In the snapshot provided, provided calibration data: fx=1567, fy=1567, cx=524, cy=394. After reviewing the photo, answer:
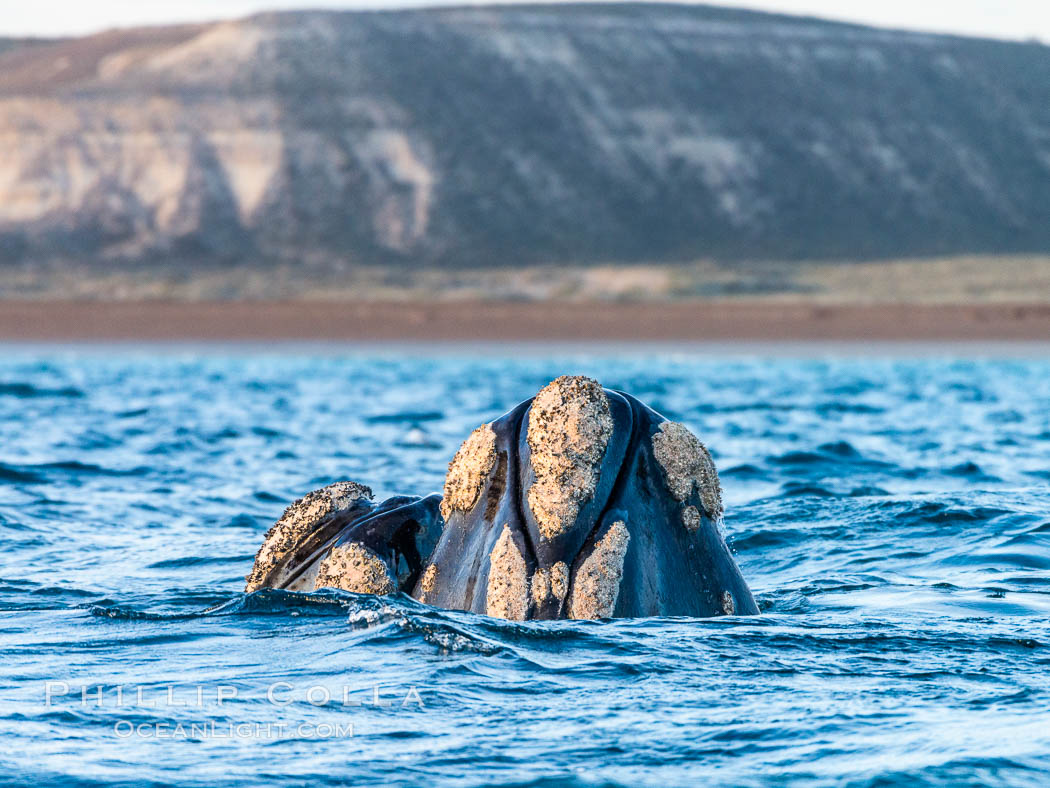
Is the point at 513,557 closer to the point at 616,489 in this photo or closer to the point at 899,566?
the point at 616,489

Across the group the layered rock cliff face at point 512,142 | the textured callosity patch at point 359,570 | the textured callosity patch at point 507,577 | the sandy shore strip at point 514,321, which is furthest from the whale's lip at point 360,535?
the layered rock cliff face at point 512,142

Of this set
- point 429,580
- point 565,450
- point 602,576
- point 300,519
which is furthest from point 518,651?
point 300,519

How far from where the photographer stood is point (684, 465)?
17.7 feet

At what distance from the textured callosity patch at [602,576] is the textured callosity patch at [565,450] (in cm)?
14

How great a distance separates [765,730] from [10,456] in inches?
419

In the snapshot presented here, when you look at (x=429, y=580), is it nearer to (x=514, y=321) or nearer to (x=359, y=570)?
(x=359, y=570)

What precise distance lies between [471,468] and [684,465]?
0.74 meters

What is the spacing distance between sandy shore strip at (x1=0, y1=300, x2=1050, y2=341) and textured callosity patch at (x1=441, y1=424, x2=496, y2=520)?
3355cm

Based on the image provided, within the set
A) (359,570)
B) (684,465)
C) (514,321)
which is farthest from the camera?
(514,321)

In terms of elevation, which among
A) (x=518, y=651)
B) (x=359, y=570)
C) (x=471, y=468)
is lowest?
(x=518, y=651)

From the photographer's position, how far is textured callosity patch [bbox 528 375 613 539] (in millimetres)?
5250

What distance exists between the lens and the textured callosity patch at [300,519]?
626cm

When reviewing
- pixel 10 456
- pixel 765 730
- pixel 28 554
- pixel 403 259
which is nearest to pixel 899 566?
pixel 765 730

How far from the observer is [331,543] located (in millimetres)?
6102
